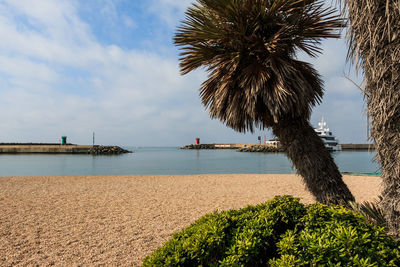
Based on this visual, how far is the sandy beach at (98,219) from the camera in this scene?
4242mm

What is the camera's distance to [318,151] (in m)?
4.49

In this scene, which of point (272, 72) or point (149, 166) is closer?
point (272, 72)

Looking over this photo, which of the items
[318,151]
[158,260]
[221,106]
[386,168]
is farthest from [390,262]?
[221,106]

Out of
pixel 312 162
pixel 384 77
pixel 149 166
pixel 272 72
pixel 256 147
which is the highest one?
pixel 272 72

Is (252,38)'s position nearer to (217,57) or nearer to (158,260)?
(217,57)

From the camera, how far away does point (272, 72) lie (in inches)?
177

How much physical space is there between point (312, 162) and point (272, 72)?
1816 mm

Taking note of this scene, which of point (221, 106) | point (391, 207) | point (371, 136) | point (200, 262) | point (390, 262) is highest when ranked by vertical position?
point (221, 106)

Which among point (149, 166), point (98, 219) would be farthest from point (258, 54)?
point (149, 166)

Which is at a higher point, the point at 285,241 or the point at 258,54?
the point at 258,54

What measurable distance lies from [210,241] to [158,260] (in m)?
0.52

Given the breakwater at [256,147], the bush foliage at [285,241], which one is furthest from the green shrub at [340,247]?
the breakwater at [256,147]

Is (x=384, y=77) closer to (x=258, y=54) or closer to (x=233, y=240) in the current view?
(x=233, y=240)

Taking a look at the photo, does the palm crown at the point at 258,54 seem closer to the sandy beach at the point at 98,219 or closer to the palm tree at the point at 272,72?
the palm tree at the point at 272,72
